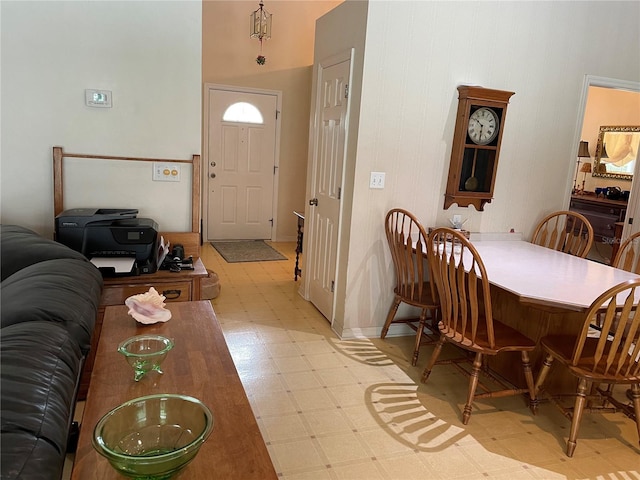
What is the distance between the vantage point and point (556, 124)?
3637 mm

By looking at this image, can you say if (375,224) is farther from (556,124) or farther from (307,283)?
(556,124)

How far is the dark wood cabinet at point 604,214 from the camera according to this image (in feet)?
18.0

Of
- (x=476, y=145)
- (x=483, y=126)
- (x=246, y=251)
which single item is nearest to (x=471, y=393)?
(x=476, y=145)

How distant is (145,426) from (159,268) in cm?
187

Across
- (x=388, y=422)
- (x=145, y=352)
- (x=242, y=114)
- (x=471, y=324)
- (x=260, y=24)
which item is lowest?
(x=388, y=422)

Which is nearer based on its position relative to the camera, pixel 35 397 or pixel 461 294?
pixel 35 397

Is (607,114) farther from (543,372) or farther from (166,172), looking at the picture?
(166,172)

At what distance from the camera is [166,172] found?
303cm

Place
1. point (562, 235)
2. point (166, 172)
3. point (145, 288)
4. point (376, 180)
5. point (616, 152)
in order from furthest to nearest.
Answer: point (616, 152), point (562, 235), point (376, 180), point (166, 172), point (145, 288)

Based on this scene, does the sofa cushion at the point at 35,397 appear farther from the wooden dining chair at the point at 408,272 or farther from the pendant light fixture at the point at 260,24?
the pendant light fixture at the point at 260,24

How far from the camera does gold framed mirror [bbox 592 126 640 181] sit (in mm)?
5922

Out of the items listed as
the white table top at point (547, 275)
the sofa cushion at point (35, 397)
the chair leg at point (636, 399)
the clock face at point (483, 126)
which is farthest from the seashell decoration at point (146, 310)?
the clock face at point (483, 126)

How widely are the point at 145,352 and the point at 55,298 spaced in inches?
14.6

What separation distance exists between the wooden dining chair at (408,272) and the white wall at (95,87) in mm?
1440
